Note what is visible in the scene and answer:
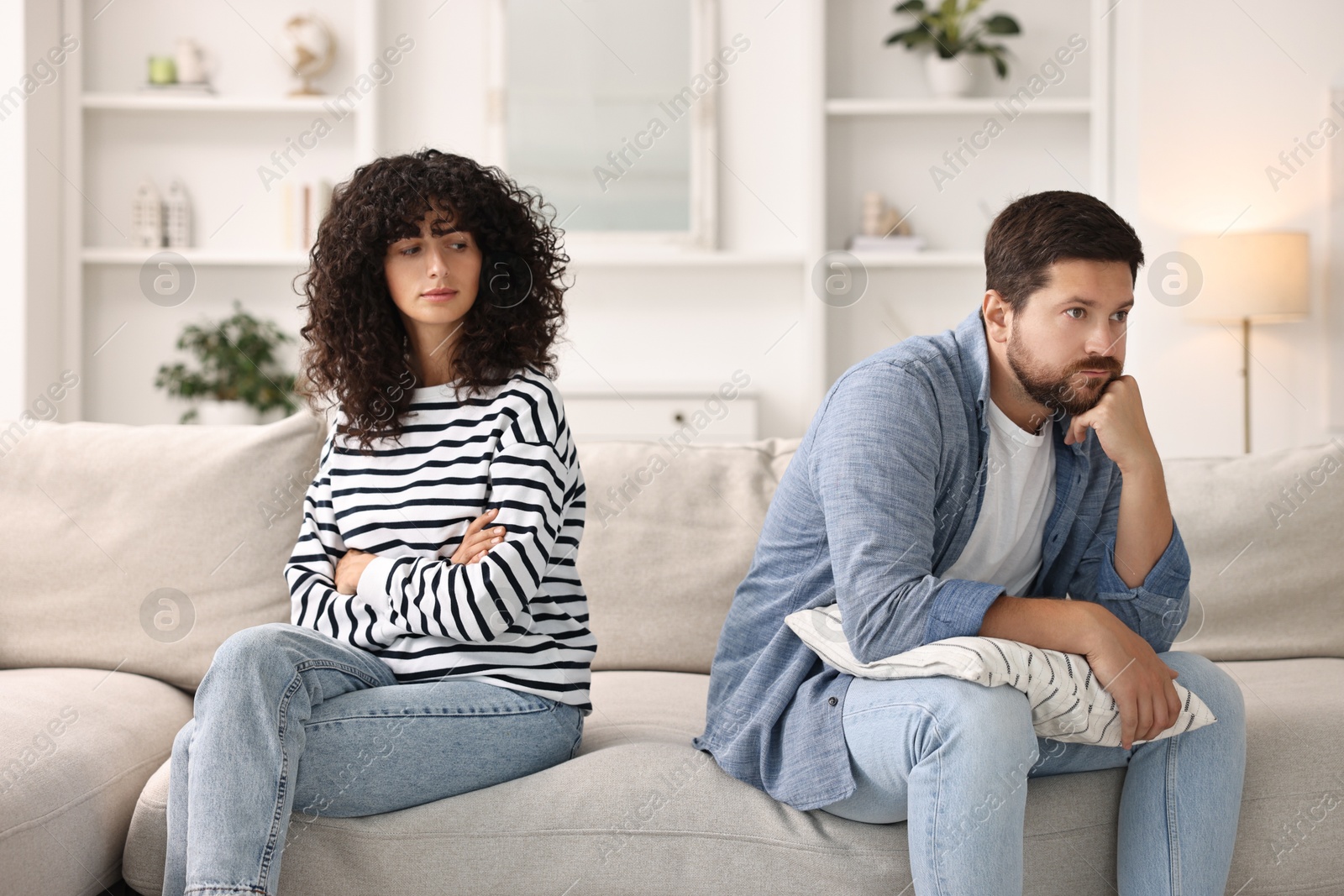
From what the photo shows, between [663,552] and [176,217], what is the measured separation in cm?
273

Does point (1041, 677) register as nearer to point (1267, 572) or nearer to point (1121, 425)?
point (1121, 425)

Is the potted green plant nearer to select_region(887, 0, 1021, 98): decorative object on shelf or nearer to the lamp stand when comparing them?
select_region(887, 0, 1021, 98): decorative object on shelf

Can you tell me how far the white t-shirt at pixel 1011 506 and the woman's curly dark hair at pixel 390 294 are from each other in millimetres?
626

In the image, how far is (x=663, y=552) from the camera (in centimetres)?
183

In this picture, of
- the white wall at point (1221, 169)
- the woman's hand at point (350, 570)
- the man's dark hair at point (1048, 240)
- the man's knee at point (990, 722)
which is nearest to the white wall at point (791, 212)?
the white wall at point (1221, 169)

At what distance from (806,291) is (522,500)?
253cm

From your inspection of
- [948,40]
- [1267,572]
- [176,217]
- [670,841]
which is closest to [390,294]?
[670,841]

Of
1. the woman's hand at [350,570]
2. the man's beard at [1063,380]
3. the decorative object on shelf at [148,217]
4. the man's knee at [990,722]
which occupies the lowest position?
the man's knee at [990,722]

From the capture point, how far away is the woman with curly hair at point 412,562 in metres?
1.16

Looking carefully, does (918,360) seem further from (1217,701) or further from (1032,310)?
(1217,701)

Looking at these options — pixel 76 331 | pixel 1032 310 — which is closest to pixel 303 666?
pixel 1032 310

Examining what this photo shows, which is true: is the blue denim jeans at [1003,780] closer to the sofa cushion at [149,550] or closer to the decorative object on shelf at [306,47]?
the sofa cushion at [149,550]

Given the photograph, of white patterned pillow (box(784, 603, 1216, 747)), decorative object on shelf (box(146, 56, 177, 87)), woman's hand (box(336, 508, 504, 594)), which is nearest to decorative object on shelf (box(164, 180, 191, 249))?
decorative object on shelf (box(146, 56, 177, 87))

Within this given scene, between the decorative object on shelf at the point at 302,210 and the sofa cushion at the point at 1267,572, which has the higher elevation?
the decorative object on shelf at the point at 302,210
